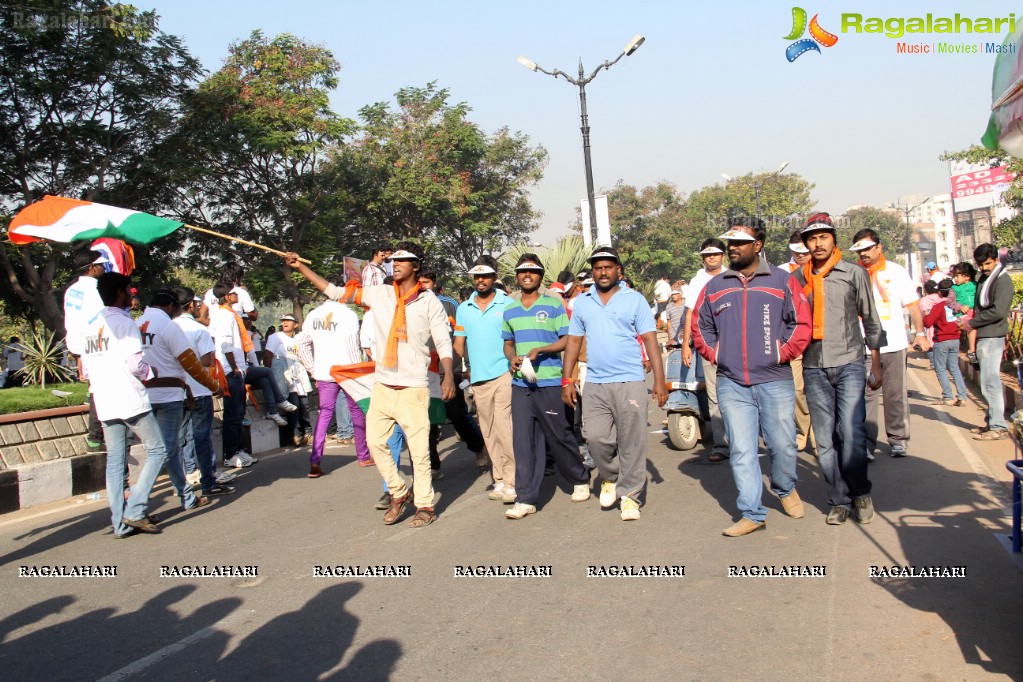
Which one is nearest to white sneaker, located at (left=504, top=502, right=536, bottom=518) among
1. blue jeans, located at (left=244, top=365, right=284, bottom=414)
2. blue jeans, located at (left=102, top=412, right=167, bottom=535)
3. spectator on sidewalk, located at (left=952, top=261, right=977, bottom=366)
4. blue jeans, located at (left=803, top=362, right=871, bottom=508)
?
blue jeans, located at (left=803, top=362, right=871, bottom=508)

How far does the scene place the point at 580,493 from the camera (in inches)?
293

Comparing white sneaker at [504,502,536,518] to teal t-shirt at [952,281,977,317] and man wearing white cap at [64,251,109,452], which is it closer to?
man wearing white cap at [64,251,109,452]

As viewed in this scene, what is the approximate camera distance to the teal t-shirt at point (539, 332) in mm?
7223

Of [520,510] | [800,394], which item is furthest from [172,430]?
[800,394]

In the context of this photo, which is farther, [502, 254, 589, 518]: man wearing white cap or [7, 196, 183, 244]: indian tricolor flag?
[7, 196, 183, 244]: indian tricolor flag

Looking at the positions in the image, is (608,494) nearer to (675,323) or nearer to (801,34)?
(675,323)

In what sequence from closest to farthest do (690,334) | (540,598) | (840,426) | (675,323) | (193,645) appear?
(193,645)
(540,598)
(840,426)
(690,334)
(675,323)

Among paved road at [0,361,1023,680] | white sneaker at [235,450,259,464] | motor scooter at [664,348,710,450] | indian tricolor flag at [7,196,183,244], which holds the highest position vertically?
indian tricolor flag at [7,196,183,244]

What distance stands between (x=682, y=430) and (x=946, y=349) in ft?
16.9

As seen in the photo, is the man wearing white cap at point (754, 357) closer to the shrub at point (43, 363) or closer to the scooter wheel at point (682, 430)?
the scooter wheel at point (682, 430)

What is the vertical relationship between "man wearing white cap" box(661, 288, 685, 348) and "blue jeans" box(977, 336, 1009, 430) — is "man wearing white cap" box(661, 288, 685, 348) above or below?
above

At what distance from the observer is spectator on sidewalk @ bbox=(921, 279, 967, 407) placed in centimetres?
1238

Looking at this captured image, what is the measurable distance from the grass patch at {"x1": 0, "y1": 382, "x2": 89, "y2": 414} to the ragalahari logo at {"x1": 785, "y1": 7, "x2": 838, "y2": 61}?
41.7 feet

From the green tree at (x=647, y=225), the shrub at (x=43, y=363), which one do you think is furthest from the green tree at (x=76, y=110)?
the green tree at (x=647, y=225)
